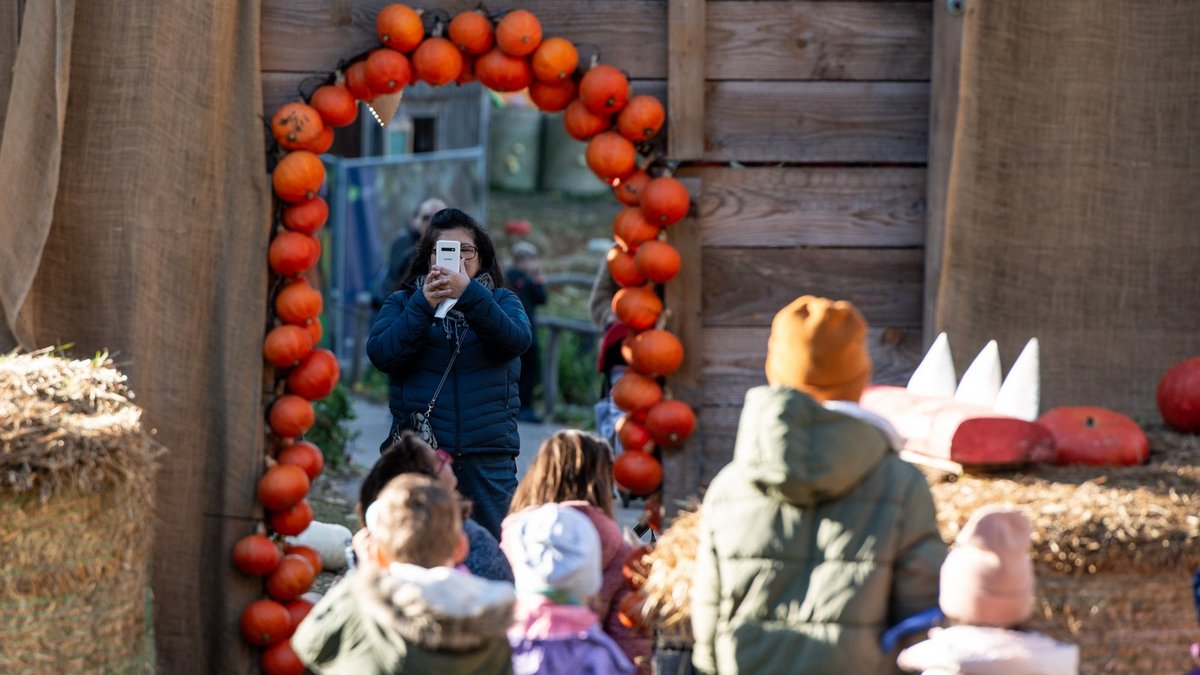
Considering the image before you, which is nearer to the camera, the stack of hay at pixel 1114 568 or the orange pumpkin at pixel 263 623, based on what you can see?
the stack of hay at pixel 1114 568

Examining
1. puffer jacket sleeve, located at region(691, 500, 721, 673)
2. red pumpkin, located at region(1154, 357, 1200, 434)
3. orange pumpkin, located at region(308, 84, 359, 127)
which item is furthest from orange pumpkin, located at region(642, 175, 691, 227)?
puffer jacket sleeve, located at region(691, 500, 721, 673)

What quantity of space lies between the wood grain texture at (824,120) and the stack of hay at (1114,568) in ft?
6.71

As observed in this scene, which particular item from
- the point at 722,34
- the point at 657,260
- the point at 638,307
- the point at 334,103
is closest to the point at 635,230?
the point at 657,260

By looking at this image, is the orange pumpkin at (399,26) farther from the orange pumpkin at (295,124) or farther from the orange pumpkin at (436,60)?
the orange pumpkin at (295,124)

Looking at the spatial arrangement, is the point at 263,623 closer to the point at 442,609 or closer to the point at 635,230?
the point at 635,230

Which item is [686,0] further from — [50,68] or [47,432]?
[47,432]

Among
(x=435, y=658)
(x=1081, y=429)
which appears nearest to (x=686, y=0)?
(x=1081, y=429)

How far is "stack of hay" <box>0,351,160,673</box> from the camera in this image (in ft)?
14.1

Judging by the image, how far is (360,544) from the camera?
393 cm

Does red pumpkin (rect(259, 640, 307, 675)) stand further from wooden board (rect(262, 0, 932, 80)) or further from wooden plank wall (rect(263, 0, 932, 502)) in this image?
wooden board (rect(262, 0, 932, 80))

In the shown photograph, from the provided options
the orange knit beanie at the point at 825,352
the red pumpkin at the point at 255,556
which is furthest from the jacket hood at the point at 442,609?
the red pumpkin at the point at 255,556

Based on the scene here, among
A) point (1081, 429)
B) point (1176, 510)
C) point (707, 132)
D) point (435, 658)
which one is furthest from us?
point (707, 132)

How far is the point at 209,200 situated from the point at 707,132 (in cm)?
174

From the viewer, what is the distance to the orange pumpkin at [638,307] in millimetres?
5566
